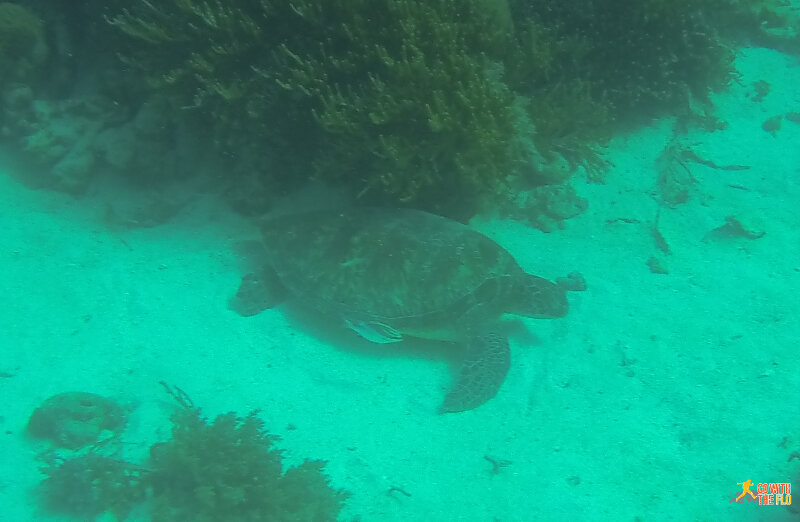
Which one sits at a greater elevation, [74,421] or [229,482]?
[74,421]

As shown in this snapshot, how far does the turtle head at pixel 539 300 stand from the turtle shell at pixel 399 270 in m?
0.11

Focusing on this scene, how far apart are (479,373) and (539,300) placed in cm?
102

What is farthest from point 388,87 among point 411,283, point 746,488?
point 746,488

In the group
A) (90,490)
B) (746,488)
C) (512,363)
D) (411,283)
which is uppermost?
(411,283)

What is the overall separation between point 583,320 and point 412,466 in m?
2.31

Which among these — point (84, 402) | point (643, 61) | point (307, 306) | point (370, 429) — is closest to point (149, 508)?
point (84, 402)

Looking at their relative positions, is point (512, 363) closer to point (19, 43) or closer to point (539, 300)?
point (539, 300)

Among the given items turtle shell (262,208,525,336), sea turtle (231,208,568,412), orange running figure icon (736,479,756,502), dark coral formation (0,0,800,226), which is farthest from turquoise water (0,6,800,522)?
dark coral formation (0,0,800,226)

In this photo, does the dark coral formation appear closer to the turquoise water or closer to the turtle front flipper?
the turquoise water

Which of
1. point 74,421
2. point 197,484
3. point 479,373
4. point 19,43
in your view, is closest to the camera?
point 197,484

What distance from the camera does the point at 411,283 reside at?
4965 millimetres

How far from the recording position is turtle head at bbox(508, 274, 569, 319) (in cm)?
510

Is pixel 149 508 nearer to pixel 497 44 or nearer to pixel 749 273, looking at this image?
pixel 497 44

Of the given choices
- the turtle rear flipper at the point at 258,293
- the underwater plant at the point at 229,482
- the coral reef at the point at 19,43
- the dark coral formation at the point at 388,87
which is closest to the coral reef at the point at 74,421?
the underwater plant at the point at 229,482
